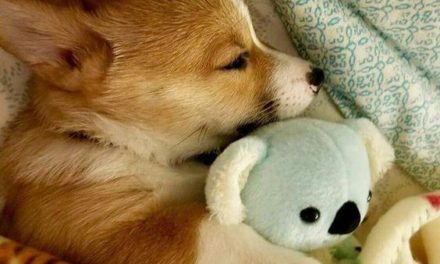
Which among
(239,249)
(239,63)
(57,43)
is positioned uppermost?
(57,43)

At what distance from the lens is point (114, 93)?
1359 millimetres

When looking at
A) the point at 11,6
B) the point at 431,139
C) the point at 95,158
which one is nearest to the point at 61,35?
the point at 11,6

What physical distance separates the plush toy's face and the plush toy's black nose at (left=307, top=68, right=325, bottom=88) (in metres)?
0.20

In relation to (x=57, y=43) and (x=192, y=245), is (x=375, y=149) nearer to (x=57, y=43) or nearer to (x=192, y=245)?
(x=192, y=245)

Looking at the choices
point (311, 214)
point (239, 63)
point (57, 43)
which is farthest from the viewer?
point (239, 63)

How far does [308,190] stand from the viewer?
1208 mm

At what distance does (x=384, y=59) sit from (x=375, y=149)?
26 centimetres

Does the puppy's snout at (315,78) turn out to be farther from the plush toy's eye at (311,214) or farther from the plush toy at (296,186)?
the plush toy's eye at (311,214)

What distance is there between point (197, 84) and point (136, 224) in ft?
1.12

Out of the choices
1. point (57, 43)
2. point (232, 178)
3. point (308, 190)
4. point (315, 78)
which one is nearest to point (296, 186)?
point (308, 190)

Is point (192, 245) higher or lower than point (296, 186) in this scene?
lower

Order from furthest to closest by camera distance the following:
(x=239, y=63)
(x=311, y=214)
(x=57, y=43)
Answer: (x=239, y=63) < (x=57, y=43) < (x=311, y=214)

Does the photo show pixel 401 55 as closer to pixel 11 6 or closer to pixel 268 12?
pixel 268 12

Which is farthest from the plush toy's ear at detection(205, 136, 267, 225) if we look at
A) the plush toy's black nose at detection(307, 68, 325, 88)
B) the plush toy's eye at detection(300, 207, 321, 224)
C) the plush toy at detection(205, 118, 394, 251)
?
the plush toy's black nose at detection(307, 68, 325, 88)
